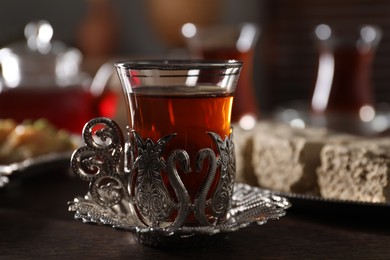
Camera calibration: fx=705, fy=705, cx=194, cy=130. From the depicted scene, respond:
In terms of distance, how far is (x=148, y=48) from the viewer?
4742 millimetres

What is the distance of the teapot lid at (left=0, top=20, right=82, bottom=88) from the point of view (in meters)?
1.96

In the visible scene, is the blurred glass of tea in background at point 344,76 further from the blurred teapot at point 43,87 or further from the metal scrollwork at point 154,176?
the metal scrollwork at point 154,176

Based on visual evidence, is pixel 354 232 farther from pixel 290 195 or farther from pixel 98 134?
pixel 98 134

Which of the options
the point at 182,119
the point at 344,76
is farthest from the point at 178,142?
the point at 344,76

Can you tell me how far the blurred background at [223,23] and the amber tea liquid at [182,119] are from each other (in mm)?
3222

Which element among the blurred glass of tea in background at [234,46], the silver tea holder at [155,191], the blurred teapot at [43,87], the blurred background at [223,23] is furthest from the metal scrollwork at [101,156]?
the blurred background at [223,23]

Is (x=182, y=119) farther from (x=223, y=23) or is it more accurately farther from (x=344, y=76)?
(x=223, y=23)

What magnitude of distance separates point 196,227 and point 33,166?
1.68 ft

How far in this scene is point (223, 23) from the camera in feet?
14.8

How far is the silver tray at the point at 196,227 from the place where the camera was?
839 mm

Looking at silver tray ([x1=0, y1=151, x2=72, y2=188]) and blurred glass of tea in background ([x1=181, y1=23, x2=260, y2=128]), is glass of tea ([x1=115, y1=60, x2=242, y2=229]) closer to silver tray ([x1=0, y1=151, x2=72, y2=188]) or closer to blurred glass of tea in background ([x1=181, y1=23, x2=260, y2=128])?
silver tray ([x1=0, y1=151, x2=72, y2=188])

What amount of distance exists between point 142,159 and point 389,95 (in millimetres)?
3666

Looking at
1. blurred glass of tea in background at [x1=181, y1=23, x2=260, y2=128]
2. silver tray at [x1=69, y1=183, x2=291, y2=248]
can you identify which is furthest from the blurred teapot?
silver tray at [x1=69, y1=183, x2=291, y2=248]

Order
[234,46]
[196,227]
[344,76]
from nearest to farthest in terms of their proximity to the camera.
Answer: [196,227] → [234,46] → [344,76]
